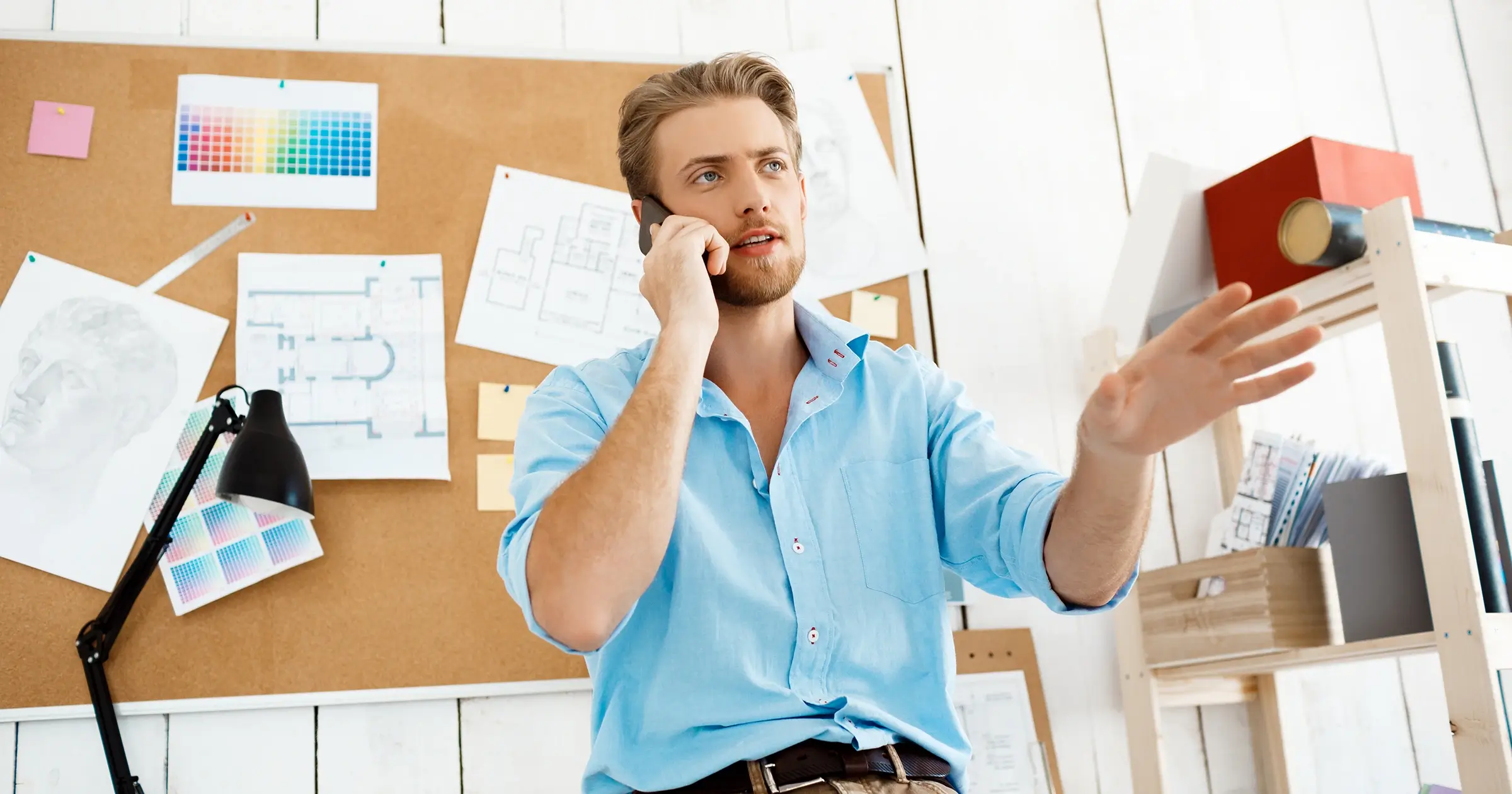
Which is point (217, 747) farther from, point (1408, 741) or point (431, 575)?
point (1408, 741)

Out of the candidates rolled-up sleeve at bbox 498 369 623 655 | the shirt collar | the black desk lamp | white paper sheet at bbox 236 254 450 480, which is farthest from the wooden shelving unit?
the black desk lamp

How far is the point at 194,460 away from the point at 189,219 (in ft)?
1.46

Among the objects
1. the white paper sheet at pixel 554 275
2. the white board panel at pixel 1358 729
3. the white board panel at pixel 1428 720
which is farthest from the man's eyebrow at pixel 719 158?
the white board panel at pixel 1428 720

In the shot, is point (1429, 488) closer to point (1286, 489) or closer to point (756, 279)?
point (1286, 489)

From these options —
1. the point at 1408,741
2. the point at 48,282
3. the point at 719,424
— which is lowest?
the point at 1408,741

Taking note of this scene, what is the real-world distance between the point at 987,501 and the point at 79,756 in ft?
4.68

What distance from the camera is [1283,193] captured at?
187cm

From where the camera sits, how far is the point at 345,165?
2.08m

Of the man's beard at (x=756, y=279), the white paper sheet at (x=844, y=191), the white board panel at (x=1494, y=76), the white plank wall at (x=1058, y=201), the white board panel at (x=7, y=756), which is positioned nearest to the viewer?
the man's beard at (x=756, y=279)

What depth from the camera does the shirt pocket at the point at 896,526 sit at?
134 cm

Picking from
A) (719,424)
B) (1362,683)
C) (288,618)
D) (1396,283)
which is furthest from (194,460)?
(1362,683)

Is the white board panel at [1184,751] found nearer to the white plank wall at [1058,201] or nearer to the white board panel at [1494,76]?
the white plank wall at [1058,201]

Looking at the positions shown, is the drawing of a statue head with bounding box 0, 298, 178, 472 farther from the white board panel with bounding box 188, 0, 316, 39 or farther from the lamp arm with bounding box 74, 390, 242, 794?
the white board panel with bounding box 188, 0, 316, 39

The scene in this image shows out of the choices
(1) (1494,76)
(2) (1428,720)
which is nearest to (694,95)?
(2) (1428,720)
